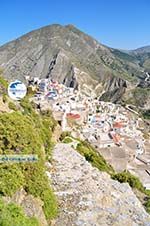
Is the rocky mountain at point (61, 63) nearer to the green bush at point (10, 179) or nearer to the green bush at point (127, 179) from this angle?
the green bush at point (127, 179)

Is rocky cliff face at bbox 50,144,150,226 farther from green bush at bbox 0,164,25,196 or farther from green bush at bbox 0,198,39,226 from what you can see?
green bush at bbox 0,198,39,226

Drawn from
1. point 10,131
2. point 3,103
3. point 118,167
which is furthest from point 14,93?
point 118,167

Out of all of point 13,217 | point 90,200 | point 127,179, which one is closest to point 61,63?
point 127,179

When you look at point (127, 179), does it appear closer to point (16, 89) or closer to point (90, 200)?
point (16, 89)

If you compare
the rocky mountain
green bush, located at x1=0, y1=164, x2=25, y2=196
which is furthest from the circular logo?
the rocky mountain

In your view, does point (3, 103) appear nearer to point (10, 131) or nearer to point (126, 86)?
point (10, 131)
